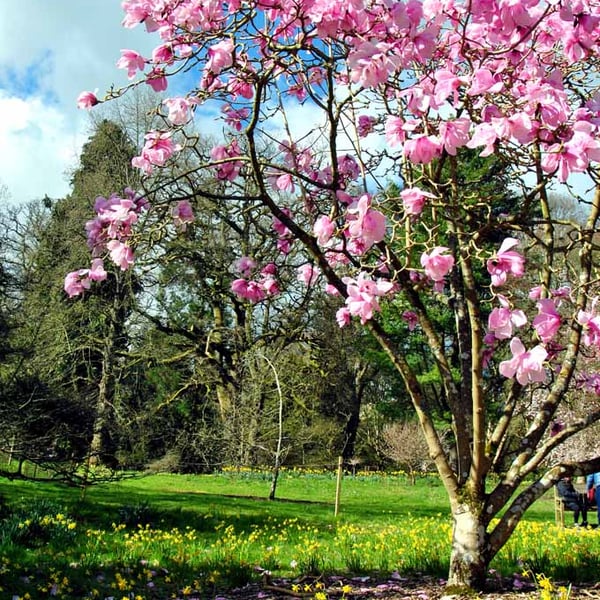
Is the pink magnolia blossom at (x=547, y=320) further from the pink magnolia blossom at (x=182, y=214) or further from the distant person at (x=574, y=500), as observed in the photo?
the distant person at (x=574, y=500)

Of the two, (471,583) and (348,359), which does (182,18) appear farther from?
(348,359)

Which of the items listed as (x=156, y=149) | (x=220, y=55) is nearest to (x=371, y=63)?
(x=220, y=55)

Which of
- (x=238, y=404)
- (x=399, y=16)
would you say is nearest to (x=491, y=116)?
(x=399, y=16)

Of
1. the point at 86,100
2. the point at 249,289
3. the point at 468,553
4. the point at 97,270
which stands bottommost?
the point at 468,553

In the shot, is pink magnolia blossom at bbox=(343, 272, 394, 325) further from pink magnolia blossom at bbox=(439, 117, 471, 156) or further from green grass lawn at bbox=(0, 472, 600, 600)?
green grass lawn at bbox=(0, 472, 600, 600)

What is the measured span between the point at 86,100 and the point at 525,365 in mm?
2337

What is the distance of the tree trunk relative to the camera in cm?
346

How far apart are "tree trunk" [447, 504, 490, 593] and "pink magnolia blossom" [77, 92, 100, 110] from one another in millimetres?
2860

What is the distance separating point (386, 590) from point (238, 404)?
13.3m

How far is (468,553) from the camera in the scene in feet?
11.5

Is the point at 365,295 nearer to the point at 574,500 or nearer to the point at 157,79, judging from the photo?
the point at 157,79

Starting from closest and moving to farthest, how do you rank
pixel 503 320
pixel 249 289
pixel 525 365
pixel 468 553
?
pixel 525 365
pixel 503 320
pixel 468 553
pixel 249 289

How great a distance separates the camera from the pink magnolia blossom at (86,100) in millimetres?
3154

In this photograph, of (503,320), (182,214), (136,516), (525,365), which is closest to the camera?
(525,365)
